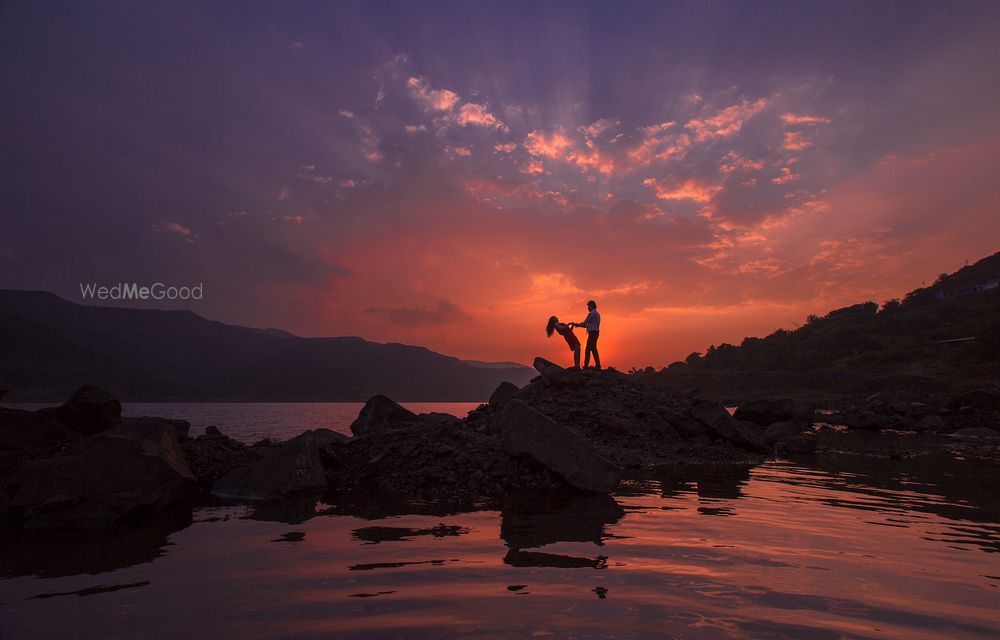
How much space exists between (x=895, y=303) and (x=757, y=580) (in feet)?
427

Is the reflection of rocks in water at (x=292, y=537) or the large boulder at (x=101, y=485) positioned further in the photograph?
the large boulder at (x=101, y=485)

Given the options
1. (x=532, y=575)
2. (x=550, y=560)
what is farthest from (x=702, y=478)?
(x=532, y=575)

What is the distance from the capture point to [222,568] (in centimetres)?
592

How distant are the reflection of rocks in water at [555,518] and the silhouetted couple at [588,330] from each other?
12.4m

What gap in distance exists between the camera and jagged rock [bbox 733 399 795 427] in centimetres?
2916

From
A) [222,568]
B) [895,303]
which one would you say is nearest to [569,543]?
[222,568]

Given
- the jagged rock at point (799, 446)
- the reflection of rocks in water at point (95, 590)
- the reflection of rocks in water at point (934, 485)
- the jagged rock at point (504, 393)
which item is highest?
the jagged rock at point (504, 393)

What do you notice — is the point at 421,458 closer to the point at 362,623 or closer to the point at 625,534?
the point at 625,534

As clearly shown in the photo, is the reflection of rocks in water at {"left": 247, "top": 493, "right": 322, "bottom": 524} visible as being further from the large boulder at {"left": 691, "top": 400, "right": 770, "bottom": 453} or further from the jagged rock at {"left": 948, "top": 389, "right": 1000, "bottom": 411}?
the jagged rock at {"left": 948, "top": 389, "right": 1000, "bottom": 411}

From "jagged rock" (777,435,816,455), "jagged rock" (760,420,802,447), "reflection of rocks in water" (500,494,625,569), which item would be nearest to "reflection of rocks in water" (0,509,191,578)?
→ "reflection of rocks in water" (500,494,625,569)

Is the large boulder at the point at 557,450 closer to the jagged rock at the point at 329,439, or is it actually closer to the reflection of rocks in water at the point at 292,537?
the reflection of rocks in water at the point at 292,537

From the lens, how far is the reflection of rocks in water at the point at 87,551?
239 inches

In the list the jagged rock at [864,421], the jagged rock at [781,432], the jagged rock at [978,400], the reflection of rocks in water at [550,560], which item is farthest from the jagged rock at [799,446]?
the jagged rock at [978,400]

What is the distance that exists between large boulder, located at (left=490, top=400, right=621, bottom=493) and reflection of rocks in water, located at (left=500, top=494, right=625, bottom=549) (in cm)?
37
